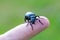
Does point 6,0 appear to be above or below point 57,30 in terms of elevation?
above

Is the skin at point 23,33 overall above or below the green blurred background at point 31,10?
below

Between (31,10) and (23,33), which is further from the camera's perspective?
(31,10)

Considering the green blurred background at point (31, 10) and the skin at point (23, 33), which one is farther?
the green blurred background at point (31, 10)

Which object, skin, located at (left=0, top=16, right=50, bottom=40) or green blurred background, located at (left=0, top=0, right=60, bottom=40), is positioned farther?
green blurred background, located at (left=0, top=0, right=60, bottom=40)

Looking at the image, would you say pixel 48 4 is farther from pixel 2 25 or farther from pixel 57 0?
pixel 2 25

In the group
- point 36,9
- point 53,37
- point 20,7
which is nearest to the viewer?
point 53,37

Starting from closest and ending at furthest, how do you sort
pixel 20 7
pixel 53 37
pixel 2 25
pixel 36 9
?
1. pixel 53 37
2. pixel 2 25
3. pixel 36 9
4. pixel 20 7

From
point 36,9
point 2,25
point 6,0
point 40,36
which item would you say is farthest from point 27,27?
point 6,0

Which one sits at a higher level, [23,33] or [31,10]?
[31,10]
